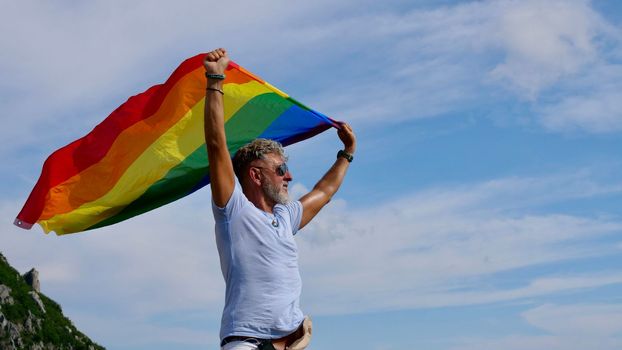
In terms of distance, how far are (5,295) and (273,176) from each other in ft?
317

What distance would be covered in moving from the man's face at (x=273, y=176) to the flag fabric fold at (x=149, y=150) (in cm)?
215

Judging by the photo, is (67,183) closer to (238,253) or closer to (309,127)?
(309,127)

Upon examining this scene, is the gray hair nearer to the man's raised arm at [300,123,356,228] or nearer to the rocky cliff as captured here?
A: the man's raised arm at [300,123,356,228]

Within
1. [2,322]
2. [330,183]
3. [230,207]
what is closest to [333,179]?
[330,183]

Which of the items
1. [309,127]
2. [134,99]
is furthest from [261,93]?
[134,99]

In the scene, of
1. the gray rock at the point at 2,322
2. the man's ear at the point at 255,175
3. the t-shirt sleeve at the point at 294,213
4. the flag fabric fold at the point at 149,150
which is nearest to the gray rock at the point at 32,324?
the gray rock at the point at 2,322

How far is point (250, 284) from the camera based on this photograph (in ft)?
23.7

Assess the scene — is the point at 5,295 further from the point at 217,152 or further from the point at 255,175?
the point at 217,152

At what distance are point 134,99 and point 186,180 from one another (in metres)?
1.09

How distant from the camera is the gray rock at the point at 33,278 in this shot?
112287 millimetres

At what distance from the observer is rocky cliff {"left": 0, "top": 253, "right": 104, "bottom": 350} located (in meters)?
93.9

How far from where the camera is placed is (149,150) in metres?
9.88

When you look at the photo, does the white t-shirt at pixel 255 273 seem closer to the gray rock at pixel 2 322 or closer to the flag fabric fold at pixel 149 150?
the flag fabric fold at pixel 149 150

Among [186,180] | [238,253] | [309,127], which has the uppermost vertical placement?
[309,127]
